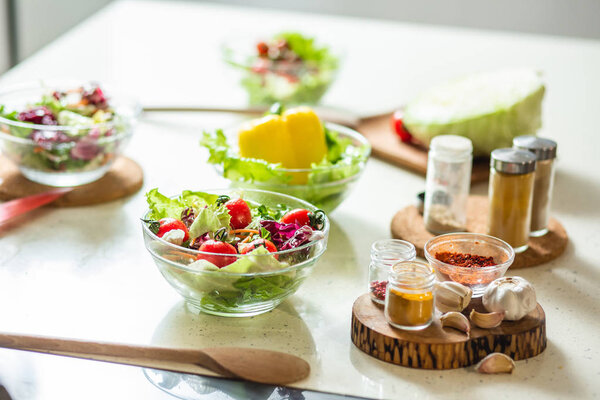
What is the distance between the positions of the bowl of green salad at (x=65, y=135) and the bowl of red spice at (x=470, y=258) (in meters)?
0.79

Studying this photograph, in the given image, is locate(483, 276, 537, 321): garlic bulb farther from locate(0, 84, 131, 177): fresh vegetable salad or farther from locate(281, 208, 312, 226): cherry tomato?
locate(0, 84, 131, 177): fresh vegetable salad

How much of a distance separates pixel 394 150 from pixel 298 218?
2.49ft

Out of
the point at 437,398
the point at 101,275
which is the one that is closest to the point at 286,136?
the point at 101,275

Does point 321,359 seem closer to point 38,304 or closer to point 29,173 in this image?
point 38,304

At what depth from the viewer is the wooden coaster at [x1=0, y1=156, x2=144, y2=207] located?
6.02 feet

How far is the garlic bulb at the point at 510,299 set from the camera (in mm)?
1277

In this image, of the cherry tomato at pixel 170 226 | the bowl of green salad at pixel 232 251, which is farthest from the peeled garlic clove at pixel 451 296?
the cherry tomato at pixel 170 226

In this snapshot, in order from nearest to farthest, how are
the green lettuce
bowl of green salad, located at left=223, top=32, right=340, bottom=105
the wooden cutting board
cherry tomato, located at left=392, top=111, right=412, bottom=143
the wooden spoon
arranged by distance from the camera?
the wooden spoon
the green lettuce
the wooden cutting board
cherry tomato, located at left=392, top=111, right=412, bottom=143
bowl of green salad, located at left=223, top=32, right=340, bottom=105

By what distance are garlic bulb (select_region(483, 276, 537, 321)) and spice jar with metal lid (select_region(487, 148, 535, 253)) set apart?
0.96 feet

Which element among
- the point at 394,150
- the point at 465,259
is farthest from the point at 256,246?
the point at 394,150

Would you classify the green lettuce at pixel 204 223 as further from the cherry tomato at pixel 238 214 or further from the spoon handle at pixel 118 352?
the spoon handle at pixel 118 352

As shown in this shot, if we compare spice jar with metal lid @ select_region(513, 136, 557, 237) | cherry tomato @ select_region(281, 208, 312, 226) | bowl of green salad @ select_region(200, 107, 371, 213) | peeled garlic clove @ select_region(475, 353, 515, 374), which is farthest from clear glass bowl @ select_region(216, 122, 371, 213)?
peeled garlic clove @ select_region(475, 353, 515, 374)

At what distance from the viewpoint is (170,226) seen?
136 centimetres

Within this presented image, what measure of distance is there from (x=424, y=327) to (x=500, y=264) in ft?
0.66
